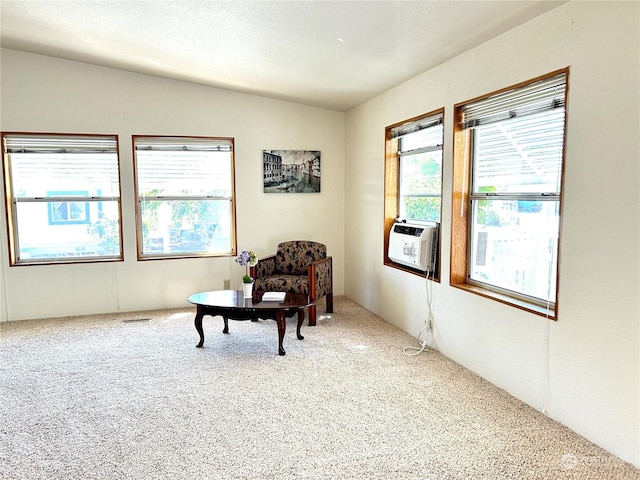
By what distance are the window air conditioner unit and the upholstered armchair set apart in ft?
2.82

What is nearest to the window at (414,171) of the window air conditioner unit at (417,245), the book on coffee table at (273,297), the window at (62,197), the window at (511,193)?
the window air conditioner unit at (417,245)

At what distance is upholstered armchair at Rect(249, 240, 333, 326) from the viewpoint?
14.5 feet

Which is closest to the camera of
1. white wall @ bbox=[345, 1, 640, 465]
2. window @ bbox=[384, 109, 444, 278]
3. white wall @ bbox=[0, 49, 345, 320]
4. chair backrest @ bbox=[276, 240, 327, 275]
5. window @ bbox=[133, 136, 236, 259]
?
white wall @ bbox=[345, 1, 640, 465]

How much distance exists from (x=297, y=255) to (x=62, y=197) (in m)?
2.67

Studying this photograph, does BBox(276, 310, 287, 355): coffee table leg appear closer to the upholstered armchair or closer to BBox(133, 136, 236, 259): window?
the upholstered armchair

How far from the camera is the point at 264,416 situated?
104 inches

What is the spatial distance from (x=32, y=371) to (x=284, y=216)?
3.06 m

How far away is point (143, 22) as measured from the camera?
333cm

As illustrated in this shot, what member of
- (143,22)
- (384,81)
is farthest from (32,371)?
(384,81)

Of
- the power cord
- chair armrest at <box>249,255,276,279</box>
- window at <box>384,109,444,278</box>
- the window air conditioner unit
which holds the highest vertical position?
window at <box>384,109,444,278</box>

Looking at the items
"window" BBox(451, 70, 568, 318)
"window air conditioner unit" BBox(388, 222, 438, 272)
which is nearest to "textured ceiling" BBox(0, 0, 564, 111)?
"window" BBox(451, 70, 568, 318)

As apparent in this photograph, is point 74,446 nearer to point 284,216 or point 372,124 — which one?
point 284,216

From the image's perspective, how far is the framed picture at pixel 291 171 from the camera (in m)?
5.38

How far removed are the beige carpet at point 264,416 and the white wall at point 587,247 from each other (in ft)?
0.57
